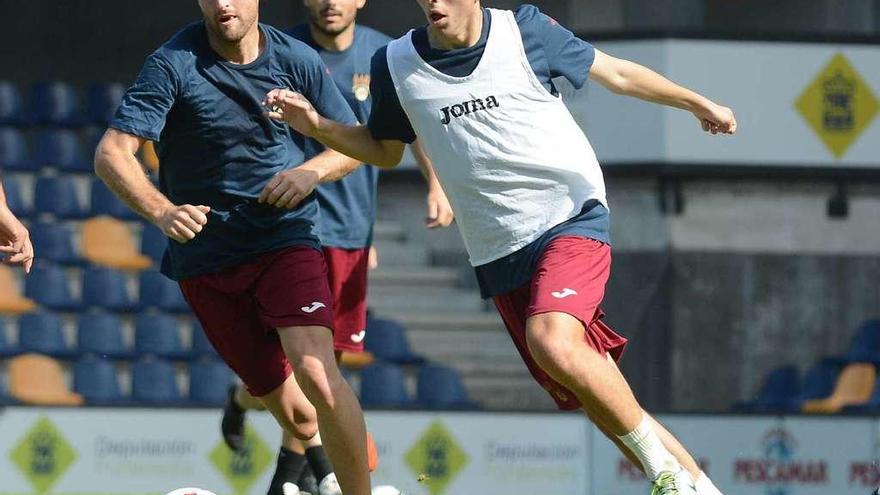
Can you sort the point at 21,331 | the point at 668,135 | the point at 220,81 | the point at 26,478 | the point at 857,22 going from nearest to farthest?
the point at 220,81, the point at 26,478, the point at 21,331, the point at 668,135, the point at 857,22

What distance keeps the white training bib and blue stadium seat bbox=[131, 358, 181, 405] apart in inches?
259

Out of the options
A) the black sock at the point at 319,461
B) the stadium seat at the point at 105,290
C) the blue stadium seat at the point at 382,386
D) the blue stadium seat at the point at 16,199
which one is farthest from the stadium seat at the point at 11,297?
the black sock at the point at 319,461

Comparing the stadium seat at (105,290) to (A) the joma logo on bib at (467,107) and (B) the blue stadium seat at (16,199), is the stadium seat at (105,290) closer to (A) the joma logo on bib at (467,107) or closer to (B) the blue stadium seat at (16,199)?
(B) the blue stadium seat at (16,199)

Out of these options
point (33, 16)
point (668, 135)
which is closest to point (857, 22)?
point (668, 135)

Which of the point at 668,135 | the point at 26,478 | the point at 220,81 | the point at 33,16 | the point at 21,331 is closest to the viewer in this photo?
the point at 220,81

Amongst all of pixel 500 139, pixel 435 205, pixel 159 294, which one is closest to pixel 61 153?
pixel 159 294

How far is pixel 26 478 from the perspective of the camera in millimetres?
11750

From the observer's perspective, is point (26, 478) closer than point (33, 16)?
Yes

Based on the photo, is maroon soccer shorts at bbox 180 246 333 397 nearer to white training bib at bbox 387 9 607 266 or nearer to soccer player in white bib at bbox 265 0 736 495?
soccer player in white bib at bbox 265 0 736 495

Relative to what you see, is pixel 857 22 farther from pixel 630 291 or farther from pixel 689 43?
pixel 630 291

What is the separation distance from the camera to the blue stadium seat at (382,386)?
43.5 feet

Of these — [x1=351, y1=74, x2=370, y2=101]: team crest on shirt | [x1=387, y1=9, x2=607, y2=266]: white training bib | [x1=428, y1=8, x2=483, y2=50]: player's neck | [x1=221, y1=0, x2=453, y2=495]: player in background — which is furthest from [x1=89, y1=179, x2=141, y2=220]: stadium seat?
[x1=428, y1=8, x2=483, y2=50]: player's neck

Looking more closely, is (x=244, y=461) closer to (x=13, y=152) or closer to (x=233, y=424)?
(x=233, y=424)

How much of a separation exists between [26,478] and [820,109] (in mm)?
6816
